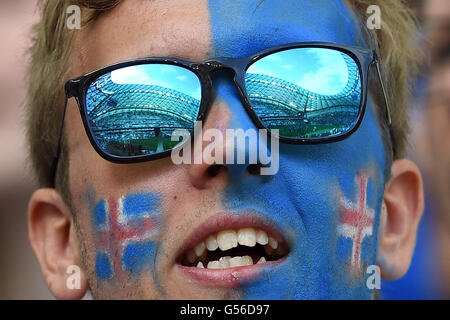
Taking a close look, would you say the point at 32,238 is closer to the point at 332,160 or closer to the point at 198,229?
the point at 198,229

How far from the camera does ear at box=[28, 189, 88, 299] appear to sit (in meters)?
2.24

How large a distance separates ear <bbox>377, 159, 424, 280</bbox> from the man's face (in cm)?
16

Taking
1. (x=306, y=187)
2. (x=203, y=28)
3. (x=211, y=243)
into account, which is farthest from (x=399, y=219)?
(x=203, y=28)

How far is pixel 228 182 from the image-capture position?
1.85m

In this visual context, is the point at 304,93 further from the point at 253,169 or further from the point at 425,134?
the point at 425,134

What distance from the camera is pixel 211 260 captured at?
1.92 m

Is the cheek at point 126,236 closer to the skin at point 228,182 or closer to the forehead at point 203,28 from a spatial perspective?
the skin at point 228,182

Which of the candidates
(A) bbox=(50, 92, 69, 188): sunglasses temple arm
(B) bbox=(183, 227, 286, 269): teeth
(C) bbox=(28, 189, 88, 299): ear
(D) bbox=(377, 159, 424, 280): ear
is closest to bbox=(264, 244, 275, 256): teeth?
(B) bbox=(183, 227, 286, 269): teeth

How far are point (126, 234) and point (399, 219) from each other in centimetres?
95

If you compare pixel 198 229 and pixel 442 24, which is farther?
pixel 442 24

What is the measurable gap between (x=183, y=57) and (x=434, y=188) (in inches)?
80.5
